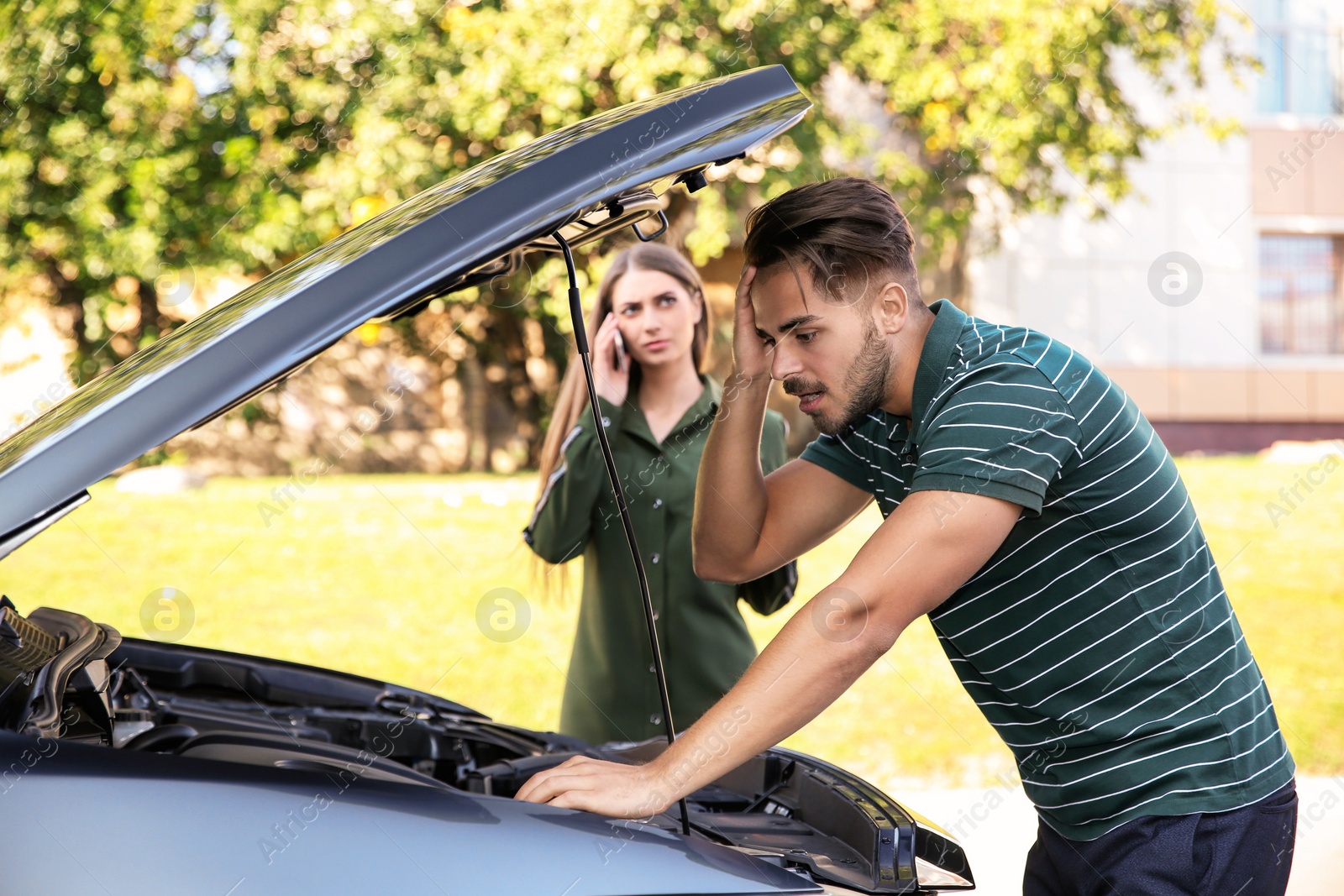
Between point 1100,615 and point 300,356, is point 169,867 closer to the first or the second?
point 300,356

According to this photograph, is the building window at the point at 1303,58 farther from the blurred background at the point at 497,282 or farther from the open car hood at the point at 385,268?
the open car hood at the point at 385,268

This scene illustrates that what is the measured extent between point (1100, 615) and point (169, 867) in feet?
3.98

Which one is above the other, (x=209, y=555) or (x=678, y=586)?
(x=678, y=586)

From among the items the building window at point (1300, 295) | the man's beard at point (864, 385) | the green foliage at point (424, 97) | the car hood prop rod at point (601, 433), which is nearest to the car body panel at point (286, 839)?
the car hood prop rod at point (601, 433)

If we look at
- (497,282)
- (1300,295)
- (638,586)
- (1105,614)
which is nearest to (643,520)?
(638,586)

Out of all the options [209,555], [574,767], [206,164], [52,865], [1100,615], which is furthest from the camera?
[206,164]

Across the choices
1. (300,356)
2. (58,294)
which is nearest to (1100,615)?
(300,356)

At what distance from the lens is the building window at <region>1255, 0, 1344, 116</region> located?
15258 mm

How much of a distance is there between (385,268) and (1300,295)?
17123mm

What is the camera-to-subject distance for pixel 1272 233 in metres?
15.4

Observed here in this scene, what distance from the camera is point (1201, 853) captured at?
1521 millimetres

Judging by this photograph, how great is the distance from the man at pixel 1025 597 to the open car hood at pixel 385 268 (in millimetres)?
360

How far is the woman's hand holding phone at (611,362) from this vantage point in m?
2.92

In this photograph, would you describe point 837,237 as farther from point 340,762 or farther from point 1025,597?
point 340,762
